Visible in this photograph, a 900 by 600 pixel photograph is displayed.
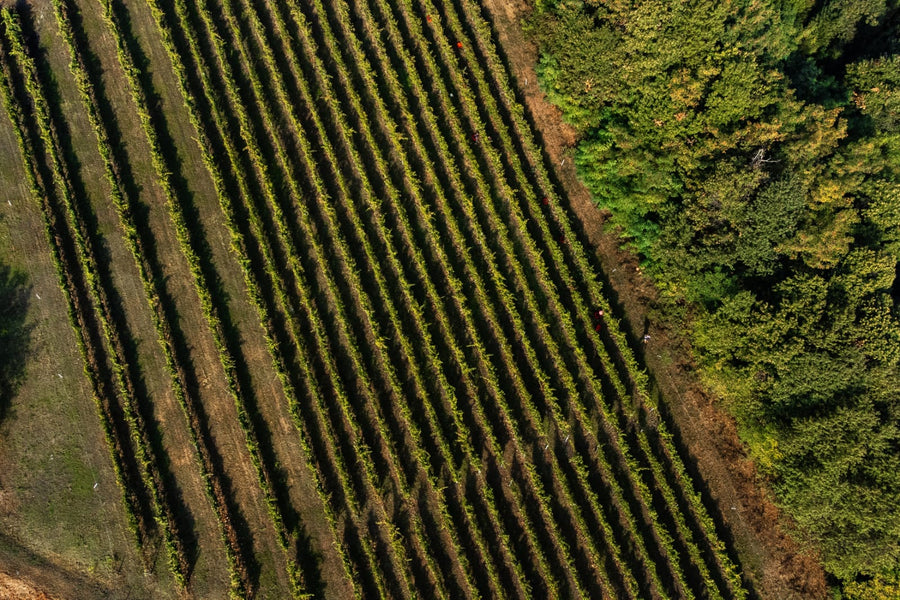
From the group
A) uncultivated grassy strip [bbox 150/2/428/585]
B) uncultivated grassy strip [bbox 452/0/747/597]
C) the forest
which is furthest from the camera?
uncultivated grassy strip [bbox 150/2/428/585]

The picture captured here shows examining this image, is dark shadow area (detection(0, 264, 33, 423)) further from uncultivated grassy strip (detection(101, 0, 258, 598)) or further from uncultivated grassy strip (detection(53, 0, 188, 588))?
uncultivated grassy strip (detection(101, 0, 258, 598))

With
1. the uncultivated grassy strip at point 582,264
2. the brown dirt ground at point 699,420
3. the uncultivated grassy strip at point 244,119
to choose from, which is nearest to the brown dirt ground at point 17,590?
the uncultivated grassy strip at point 244,119

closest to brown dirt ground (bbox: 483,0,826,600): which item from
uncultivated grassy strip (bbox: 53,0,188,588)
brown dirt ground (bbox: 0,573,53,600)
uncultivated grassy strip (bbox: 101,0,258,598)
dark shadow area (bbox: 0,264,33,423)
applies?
uncultivated grassy strip (bbox: 101,0,258,598)

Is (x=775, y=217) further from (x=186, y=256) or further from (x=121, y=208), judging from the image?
(x=121, y=208)

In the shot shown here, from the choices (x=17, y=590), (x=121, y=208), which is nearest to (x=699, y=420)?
(x=121, y=208)

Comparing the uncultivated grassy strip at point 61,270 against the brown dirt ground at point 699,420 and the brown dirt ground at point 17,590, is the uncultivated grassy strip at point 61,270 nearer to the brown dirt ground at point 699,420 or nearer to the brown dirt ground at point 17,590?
the brown dirt ground at point 17,590

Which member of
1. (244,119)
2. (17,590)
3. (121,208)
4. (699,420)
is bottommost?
(699,420)

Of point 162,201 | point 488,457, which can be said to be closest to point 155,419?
point 162,201

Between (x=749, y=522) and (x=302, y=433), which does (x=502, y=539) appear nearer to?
(x=302, y=433)
